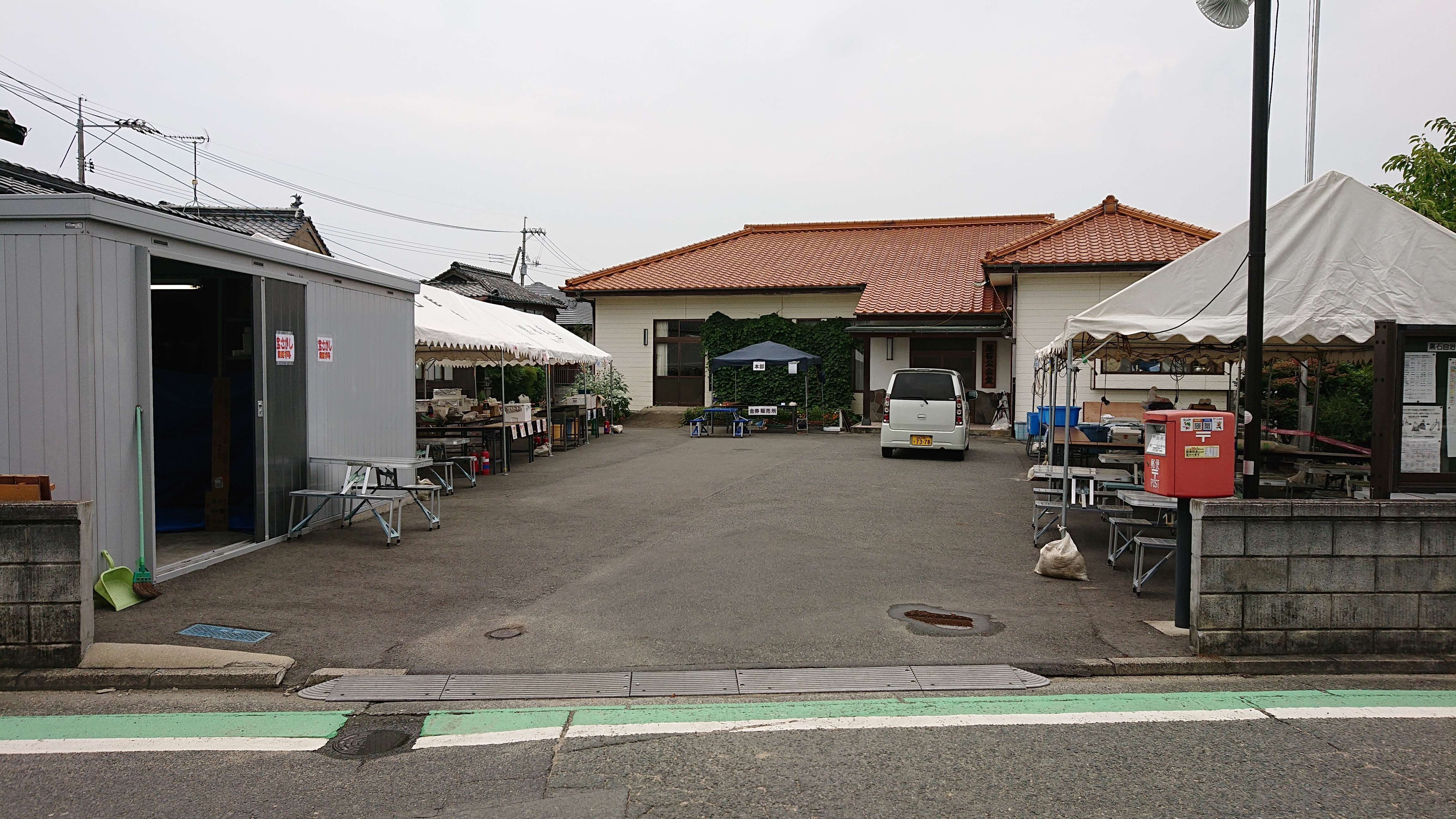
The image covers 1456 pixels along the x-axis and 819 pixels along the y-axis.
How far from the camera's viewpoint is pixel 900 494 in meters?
11.8

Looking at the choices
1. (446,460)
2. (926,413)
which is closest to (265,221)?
(446,460)

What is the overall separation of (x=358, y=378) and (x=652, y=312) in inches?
679

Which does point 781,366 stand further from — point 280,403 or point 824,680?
Answer: point 824,680

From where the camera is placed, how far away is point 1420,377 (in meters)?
5.68

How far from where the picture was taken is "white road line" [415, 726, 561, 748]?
4.12m

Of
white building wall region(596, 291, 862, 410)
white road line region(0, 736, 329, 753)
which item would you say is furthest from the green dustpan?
white building wall region(596, 291, 862, 410)

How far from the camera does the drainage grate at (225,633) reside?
18.3 ft

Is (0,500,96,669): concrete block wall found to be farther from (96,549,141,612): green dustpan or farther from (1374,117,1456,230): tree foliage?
(1374,117,1456,230): tree foliage

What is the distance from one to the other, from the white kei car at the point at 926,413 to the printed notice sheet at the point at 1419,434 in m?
10.1

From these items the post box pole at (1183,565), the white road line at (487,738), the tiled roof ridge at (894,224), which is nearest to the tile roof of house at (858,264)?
the tiled roof ridge at (894,224)

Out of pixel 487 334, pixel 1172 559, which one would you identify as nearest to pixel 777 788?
pixel 1172 559

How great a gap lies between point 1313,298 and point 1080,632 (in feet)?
12.3

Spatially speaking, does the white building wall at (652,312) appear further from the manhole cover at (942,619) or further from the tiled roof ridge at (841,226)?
the manhole cover at (942,619)

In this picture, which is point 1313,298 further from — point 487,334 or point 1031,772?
point 487,334
